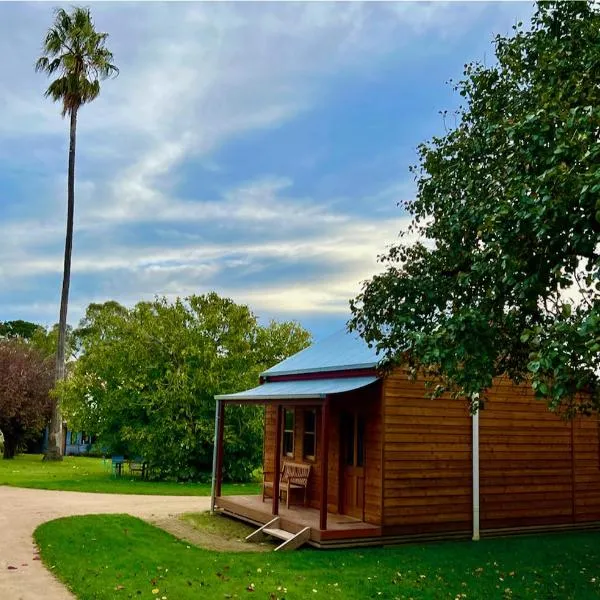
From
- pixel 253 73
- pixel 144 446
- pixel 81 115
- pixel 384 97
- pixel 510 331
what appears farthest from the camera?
pixel 81 115

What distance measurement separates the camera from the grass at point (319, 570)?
8023 mm

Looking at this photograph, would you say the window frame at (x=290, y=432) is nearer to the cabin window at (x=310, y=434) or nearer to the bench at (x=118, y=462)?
the cabin window at (x=310, y=434)

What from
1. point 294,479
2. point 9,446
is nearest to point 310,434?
point 294,479

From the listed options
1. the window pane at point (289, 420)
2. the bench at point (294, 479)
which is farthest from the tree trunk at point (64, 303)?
the bench at point (294, 479)

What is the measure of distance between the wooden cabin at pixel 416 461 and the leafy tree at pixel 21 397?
64.4 feet

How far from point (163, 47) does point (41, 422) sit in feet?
79.9

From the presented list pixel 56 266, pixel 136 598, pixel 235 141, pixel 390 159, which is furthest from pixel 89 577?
pixel 56 266

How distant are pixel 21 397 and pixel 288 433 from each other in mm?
20003

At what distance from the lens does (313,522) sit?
37.2ft

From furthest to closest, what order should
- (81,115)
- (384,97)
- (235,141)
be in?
(81,115) < (235,141) < (384,97)

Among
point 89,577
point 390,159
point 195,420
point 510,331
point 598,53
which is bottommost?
point 89,577

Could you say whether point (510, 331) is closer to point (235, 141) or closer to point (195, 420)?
point (235, 141)

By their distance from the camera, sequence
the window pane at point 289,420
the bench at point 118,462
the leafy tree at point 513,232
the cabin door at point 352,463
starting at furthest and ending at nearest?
the bench at point 118,462, the window pane at point 289,420, the cabin door at point 352,463, the leafy tree at point 513,232

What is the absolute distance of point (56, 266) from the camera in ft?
103
